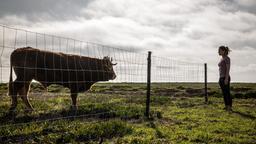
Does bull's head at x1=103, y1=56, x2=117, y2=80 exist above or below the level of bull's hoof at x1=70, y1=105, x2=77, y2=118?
above

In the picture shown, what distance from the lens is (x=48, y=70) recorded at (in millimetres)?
10930

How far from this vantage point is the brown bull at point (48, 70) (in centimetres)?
980

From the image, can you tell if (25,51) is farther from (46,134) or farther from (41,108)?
(46,134)

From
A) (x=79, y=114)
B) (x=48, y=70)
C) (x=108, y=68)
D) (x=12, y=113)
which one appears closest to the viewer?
(x=12, y=113)

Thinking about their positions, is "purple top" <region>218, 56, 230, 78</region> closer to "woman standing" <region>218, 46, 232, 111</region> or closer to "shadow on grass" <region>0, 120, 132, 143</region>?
"woman standing" <region>218, 46, 232, 111</region>

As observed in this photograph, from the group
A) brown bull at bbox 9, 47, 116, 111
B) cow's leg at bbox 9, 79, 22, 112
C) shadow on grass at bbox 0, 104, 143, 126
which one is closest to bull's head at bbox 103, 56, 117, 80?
brown bull at bbox 9, 47, 116, 111

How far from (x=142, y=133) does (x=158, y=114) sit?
9.89 feet

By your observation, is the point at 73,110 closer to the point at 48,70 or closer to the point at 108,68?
the point at 48,70

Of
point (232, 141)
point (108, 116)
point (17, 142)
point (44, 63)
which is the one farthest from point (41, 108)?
point (232, 141)

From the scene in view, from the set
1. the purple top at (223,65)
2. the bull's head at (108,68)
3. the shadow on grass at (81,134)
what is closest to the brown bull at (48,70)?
the bull's head at (108,68)

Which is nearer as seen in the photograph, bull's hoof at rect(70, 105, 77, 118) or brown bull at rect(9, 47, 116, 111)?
brown bull at rect(9, 47, 116, 111)

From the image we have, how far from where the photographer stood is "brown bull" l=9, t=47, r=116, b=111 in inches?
386

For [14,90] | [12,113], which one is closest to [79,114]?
[12,113]

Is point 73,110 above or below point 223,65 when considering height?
below
